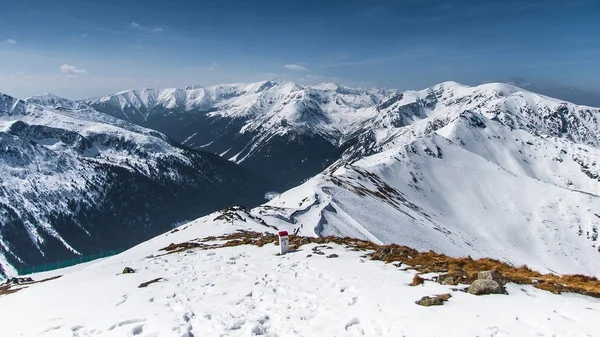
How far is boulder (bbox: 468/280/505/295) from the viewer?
1387 cm

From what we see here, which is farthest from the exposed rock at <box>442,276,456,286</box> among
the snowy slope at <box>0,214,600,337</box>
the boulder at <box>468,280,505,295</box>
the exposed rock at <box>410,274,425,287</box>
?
the boulder at <box>468,280,505,295</box>

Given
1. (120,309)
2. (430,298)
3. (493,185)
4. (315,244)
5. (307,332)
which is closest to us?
(307,332)

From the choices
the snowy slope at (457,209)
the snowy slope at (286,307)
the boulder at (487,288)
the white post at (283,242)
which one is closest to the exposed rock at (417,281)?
the snowy slope at (286,307)

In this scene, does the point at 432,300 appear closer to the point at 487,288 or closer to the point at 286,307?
the point at 487,288

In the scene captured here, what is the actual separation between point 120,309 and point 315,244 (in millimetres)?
15682

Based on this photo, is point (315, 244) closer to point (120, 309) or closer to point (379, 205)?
point (120, 309)

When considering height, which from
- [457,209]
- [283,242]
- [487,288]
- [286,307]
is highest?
[487,288]

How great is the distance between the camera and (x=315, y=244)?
94.1 feet

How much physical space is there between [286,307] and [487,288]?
7.60 m

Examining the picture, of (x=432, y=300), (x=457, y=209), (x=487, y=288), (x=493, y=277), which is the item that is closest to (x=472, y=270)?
(x=493, y=277)

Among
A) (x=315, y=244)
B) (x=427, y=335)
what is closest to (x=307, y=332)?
(x=427, y=335)

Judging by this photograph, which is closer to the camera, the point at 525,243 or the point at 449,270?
the point at 449,270

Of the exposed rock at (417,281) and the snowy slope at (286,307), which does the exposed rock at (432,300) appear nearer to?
the snowy slope at (286,307)

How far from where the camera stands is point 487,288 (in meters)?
13.9
